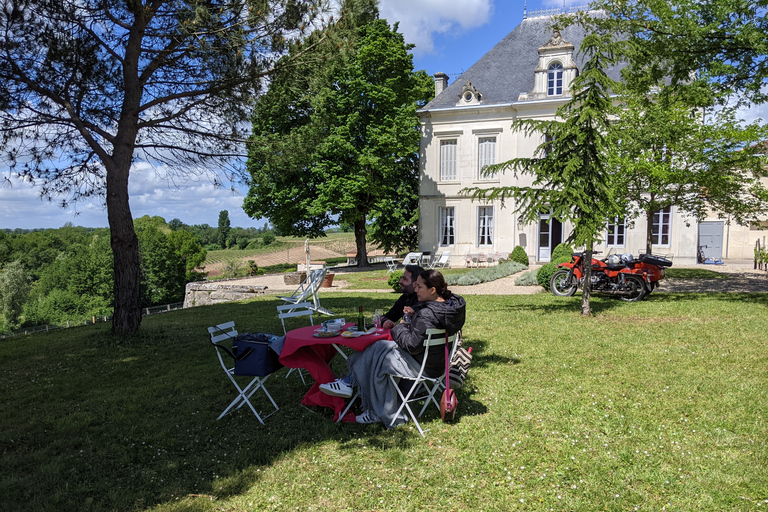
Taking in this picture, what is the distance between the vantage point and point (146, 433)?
4.28 meters

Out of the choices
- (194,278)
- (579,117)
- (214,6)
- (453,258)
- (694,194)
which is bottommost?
(194,278)

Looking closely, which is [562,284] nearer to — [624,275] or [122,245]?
[624,275]

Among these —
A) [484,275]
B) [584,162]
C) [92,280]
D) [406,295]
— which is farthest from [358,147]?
[92,280]

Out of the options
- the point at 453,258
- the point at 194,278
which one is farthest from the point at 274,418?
the point at 194,278

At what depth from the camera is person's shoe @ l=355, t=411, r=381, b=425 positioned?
428 centimetres

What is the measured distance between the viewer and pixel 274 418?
14.9 ft

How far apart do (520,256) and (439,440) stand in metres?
16.5

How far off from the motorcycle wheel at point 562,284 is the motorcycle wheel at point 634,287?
4.01 ft

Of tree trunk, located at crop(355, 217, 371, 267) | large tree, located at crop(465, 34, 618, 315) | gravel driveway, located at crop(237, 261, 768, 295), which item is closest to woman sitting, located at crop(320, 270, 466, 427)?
large tree, located at crop(465, 34, 618, 315)

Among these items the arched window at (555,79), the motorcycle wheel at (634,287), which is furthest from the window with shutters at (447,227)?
the motorcycle wheel at (634,287)

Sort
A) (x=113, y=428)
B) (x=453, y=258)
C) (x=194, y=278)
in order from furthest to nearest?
(x=194, y=278) → (x=453, y=258) → (x=113, y=428)

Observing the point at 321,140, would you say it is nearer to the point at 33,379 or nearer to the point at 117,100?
the point at 117,100

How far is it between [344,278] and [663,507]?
15.9 meters

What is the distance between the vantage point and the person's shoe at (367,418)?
4277mm
